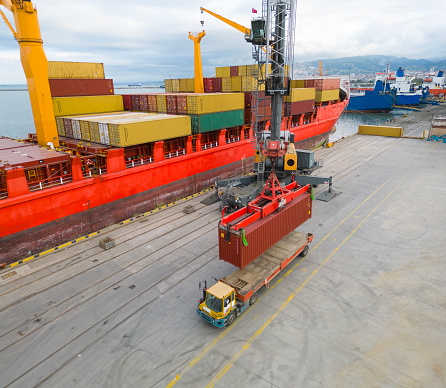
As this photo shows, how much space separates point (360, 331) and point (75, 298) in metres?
13.3

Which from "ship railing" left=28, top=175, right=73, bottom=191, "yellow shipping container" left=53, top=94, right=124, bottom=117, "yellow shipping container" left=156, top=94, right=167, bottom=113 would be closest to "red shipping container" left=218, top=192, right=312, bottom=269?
"ship railing" left=28, top=175, right=73, bottom=191

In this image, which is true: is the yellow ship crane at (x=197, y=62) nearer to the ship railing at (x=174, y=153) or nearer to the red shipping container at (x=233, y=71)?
the red shipping container at (x=233, y=71)

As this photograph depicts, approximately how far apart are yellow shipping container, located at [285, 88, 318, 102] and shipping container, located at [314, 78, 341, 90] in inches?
299

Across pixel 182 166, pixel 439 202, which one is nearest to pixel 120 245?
pixel 182 166

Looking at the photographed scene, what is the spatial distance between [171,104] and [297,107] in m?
18.7

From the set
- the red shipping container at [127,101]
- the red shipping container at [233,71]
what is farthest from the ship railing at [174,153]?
the red shipping container at [233,71]

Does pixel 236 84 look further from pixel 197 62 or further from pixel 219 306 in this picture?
pixel 219 306

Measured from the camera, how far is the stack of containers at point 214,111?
2752cm

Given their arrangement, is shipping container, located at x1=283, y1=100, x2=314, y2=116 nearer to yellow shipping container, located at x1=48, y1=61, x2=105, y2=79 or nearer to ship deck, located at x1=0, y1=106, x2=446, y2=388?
ship deck, located at x1=0, y1=106, x2=446, y2=388

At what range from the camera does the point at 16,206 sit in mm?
16828

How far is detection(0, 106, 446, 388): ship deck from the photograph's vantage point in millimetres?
10023

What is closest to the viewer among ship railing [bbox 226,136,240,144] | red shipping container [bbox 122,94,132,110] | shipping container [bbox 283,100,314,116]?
ship railing [bbox 226,136,240,144]

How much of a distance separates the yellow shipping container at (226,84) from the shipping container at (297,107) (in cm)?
805

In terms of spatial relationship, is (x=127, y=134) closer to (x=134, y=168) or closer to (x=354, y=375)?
(x=134, y=168)
